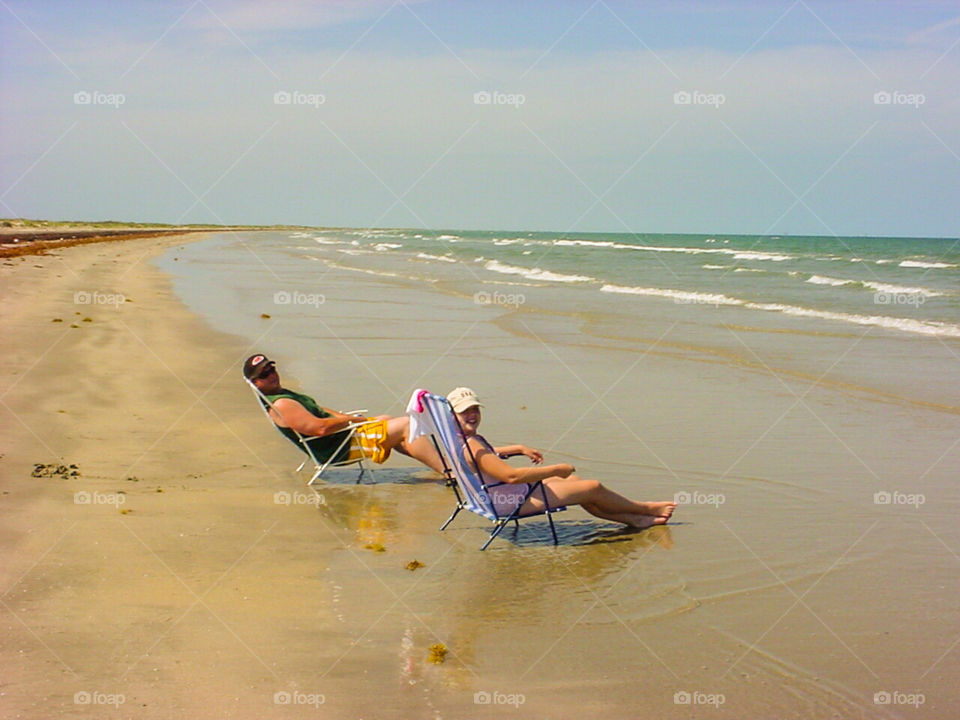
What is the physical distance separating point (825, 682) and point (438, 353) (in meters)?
10.2

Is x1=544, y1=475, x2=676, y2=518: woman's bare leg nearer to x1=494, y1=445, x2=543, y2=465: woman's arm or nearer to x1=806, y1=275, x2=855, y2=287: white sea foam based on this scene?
x1=494, y1=445, x2=543, y2=465: woman's arm

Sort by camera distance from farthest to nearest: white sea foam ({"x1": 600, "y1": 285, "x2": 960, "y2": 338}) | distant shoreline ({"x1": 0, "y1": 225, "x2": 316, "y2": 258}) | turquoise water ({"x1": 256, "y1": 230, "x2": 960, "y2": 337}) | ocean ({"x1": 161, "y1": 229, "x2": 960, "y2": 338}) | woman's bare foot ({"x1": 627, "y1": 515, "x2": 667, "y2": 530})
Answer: distant shoreline ({"x1": 0, "y1": 225, "x2": 316, "y2": 258}) < turquoise water ({"x1": 256, "y1": 230, "x2": 960, "y2": 337}) < ocean ({"x1": 161, "y1": 229, "x2": 960, "y2": 338}) < white sea foam ({"x1": 600, "y1": 285, "x2": 960, "y2": 338}) < woman's bare foot ({"x1": 627, "y1": 515, "x2": 667, "y2": 530})

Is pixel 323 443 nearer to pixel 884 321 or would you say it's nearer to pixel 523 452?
pixel 523 452

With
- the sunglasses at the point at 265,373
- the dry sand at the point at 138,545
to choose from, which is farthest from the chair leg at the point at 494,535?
the sunglasses at the point at 265,373

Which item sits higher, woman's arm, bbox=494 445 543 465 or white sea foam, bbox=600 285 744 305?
white sea foam, bbox=600 285 744 305

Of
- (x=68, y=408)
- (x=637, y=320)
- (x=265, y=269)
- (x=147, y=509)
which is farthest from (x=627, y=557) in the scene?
(x=265, y=269)

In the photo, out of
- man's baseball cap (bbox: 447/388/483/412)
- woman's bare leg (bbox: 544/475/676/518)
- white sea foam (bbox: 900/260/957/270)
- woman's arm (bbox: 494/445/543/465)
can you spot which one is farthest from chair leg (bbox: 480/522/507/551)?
white sea foam (bbox: 900/260/957/270)

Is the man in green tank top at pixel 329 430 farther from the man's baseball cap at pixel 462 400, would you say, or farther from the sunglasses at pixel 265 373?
the man's baseball cap at pixel 462 400

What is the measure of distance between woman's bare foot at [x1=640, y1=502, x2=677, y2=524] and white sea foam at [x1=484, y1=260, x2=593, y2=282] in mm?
28227

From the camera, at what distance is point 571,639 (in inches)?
195

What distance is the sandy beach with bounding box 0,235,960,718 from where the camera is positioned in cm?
440

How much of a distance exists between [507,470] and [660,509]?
1113mm

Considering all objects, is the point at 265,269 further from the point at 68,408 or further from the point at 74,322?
the point at 68,408

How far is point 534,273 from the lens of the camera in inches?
1545
